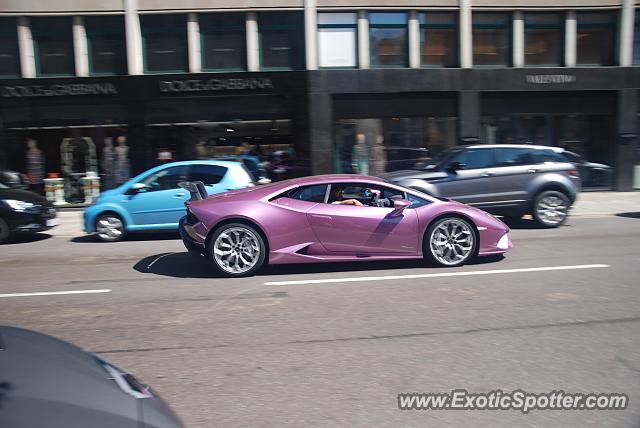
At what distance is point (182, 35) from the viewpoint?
18.2 meters

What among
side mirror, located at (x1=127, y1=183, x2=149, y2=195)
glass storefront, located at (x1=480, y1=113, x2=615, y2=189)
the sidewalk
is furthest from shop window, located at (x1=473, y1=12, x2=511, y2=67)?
side mirror, located at (x1=127, y1=183, x2=149, y2=195)

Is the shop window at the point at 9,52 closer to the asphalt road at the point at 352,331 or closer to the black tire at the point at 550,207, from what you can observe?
the asphalt road at the point at 352,331

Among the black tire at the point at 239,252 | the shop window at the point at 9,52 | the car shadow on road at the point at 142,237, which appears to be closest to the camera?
the black tire at the point at 239,252

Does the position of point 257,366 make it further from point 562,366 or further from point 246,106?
point 246,106

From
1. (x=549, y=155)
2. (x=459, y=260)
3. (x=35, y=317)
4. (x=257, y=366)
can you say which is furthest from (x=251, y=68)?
(x=257, y=366)

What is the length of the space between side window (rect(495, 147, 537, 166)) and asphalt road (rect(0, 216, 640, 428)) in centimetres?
369

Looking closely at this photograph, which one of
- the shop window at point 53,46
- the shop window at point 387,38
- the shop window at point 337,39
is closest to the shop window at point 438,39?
the shop window at point 387,38

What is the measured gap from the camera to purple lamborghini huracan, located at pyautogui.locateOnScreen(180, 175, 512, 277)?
7559mm

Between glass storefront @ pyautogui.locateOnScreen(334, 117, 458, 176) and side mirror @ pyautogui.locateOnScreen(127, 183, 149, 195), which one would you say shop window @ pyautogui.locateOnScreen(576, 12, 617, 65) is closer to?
glass storefront @ pyautogui.locateOnScreen(334, 117, 458, 176)

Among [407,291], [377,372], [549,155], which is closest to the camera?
[377,372]

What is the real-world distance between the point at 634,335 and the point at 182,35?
16.4 meters

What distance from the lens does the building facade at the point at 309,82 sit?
17.9 metres

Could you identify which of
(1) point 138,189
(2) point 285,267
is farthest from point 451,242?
(1) point 138,189

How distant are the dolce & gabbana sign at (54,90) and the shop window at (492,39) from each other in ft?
39.2
